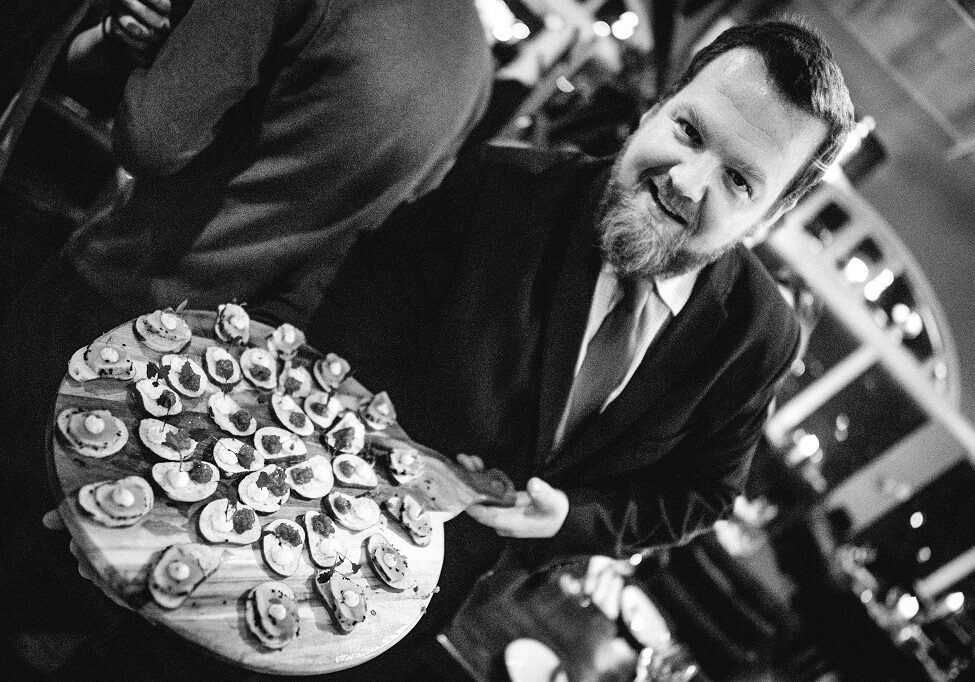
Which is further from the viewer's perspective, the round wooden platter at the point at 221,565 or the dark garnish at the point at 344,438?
the dark garnish at the point at 344,438

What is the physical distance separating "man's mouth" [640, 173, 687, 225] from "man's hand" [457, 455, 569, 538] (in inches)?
28.6

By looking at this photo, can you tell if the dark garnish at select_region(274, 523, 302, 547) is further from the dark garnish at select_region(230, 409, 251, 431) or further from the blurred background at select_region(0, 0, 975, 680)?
the blurred background at select_region(0, 0, 975, 680)

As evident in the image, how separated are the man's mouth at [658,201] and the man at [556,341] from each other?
0.06 metres

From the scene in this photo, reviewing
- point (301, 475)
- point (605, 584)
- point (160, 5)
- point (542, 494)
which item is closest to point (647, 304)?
point (542, 494)

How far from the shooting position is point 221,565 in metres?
1.16

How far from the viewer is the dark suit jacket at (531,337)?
1764mm

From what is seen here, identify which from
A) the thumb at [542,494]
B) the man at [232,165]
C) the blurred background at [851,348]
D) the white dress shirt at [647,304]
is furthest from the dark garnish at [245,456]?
the blurred background at [851,348]

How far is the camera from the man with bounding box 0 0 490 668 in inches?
54.9

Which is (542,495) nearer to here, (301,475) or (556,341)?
(556,341)

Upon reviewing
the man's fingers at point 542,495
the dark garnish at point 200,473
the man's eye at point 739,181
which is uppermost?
the man's eye at point 739,181

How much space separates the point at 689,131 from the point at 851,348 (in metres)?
9.73

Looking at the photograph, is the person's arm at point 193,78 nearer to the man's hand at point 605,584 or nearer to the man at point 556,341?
the man at point 556,341

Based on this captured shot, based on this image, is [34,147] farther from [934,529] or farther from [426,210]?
[934,529]

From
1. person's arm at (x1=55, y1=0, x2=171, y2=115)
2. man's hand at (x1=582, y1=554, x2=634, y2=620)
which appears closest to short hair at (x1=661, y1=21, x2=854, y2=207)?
person's arm at (x1=55, y1=0, x2=171, y2=115)
